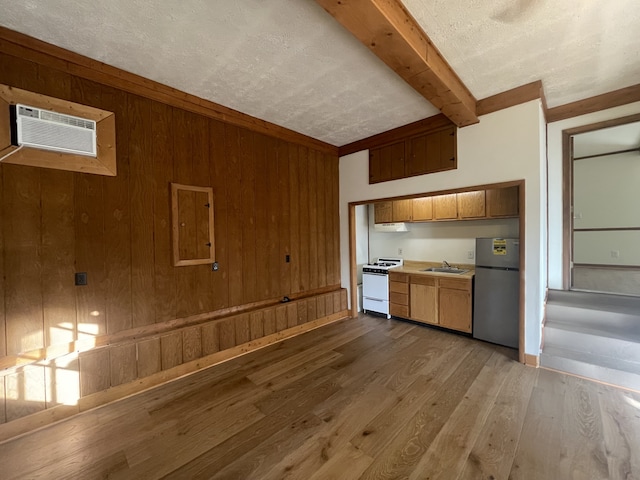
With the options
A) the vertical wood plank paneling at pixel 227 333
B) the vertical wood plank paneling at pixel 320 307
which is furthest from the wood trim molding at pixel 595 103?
the vertical wood plank paneling at pixel 227 333

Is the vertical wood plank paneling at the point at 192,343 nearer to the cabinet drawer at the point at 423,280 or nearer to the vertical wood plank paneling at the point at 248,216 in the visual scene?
the vertical wood plank paneling at the point at 248,216

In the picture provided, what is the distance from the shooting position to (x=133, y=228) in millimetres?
2414

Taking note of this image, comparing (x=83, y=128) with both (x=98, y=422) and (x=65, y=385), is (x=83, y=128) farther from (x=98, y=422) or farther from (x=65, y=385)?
(x=98, y=422)

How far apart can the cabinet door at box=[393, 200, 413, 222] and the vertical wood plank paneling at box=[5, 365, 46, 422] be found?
4523mm

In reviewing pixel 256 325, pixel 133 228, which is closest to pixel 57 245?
pixel 133 228

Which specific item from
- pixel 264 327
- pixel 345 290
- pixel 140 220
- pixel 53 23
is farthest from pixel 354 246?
pixel 53 23

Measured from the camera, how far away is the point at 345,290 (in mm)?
4465

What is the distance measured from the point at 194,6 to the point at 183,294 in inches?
94.8

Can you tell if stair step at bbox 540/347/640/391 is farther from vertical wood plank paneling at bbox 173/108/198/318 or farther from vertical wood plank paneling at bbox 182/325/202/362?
vertical wood plank paneling at bbox 173/108/198/318

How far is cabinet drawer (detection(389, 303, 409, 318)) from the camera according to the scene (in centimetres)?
412

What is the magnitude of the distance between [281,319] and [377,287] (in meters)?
1.79

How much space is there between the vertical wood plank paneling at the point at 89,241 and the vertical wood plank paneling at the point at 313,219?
2.48 meters

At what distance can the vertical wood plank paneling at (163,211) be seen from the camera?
254 centimetres

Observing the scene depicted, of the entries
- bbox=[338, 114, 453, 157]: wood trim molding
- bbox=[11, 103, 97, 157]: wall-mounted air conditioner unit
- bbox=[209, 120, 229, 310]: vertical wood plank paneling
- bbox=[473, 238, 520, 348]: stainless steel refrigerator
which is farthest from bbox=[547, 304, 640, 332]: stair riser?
bbox=[11, 103, 97, 157]: wall-mounted air conditioner unit
